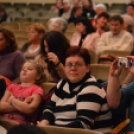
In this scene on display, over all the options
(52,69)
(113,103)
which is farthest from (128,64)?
(52,69)

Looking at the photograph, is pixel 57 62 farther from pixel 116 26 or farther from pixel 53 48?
pixel 116 26

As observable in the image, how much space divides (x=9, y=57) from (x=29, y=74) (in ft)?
2.00

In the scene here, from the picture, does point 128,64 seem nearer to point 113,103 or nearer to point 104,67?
A: point 113,103

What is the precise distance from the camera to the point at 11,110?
5.70ft

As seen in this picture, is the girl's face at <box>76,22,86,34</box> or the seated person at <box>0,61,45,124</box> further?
the girl's face at <box>76,22,86,34</box>

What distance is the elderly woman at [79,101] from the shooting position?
A: 141 cm

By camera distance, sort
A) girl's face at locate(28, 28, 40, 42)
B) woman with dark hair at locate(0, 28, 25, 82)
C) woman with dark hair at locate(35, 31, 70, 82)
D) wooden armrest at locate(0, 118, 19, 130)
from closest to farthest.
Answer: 1. wooden armrest at locate(0, 118, 19, 130)
2. woman with dark hair at locate(35, 31, 70, 82)
3. woman with dark hair at locate(0, 28, 25, 82)
4. girl's face at locate(28, 28, 40, 42)

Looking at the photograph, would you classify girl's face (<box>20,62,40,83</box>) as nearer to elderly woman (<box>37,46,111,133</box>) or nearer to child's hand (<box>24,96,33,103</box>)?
child's hand (<box>24,96,33,103</box>)

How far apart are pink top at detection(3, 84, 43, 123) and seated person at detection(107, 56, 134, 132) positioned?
1.79 ft

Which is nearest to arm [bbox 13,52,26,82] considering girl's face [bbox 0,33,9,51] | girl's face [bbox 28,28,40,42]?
girl's face [bbox 0,33,9,51]

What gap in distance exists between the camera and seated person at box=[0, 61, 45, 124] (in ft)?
5.57

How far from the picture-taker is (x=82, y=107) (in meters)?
1.42

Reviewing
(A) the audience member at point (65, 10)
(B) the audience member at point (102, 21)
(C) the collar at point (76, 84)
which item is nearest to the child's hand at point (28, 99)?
(C) the collar at point (76, 84)

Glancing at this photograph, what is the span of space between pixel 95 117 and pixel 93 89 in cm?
17
